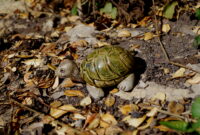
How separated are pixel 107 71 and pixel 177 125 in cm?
100

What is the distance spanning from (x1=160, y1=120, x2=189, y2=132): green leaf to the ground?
128mm

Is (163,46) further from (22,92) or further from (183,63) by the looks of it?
(22,92)

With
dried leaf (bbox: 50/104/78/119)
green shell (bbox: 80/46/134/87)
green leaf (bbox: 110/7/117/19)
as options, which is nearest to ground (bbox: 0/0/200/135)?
dried leaf (bbox: 50/104/78/119)

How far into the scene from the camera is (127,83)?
3254 mm

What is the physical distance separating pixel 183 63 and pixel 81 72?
1.30 meters

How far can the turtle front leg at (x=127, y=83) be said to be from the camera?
3.25m

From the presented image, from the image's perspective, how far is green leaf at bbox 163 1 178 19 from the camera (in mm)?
4221

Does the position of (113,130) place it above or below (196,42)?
below

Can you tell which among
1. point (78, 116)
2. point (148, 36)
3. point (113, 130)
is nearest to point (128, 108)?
point (113, 130)

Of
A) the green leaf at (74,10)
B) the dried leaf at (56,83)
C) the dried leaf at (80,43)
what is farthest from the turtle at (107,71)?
the green leaf at (74,10)

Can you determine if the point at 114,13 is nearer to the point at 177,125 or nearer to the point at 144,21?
the point at 144,21

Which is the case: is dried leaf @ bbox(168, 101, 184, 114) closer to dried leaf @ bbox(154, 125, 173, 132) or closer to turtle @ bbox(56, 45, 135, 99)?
dried leaf @ bbox(154, 125, 173, 132)

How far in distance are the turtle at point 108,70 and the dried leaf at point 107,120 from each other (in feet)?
1.03

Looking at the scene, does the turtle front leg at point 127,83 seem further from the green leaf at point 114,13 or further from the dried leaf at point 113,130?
the green leaf at point 114,13
